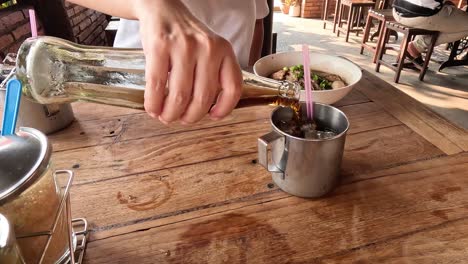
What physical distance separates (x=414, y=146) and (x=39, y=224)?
682mm

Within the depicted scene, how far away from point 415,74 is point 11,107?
3.22 meters

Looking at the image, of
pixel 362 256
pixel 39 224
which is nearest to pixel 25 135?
pixel 39 224

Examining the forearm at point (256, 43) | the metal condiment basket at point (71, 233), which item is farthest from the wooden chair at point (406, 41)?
the metal condiment basket at point (71, 233)

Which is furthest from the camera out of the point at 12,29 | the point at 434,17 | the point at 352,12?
the point at 352,12

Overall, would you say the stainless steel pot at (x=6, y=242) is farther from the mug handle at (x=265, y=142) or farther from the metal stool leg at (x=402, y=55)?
the metal stool leg at (x=402, y=55)

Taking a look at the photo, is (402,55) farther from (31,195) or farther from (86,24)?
(31,195)

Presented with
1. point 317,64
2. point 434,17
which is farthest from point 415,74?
point 317,64

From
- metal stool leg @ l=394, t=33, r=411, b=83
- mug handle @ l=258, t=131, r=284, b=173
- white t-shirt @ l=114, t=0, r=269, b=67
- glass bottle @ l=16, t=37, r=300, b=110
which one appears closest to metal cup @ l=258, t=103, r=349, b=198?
mug handle @ l=258, t=131, r=284, b=173

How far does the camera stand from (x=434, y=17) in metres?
2.60

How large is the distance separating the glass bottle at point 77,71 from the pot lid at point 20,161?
0.14 metres

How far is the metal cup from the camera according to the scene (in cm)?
49

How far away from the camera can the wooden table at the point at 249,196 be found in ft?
1.50

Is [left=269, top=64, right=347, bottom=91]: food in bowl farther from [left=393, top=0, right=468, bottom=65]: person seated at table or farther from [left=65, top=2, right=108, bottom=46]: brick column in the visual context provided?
[left=393, top=0, right=468, bottom=65]: person seated at table

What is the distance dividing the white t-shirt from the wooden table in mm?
366
